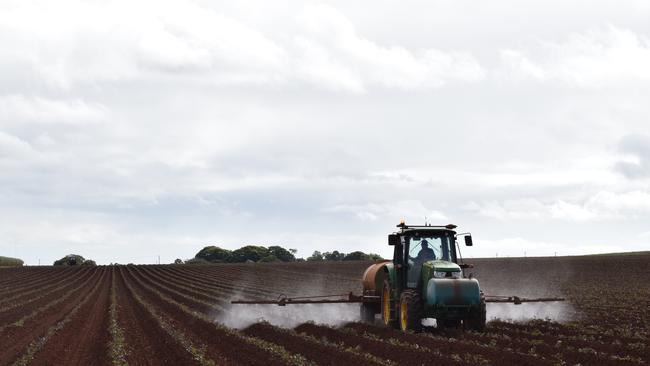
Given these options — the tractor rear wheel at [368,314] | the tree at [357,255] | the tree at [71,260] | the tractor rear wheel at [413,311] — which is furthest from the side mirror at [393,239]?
the tree at [71,260]

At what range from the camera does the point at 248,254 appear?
404 ft

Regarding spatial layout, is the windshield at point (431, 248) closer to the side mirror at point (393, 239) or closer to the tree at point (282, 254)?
the side mirror at point (393, 239)

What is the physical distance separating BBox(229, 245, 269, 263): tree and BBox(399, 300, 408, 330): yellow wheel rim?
344 feet

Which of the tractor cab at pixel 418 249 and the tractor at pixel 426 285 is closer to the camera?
the tractor at pixel 426 285

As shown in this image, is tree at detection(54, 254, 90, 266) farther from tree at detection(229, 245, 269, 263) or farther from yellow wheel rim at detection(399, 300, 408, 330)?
yellow wheel rim at detection(399, 300, 408, 330)

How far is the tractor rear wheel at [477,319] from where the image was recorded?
17.1m

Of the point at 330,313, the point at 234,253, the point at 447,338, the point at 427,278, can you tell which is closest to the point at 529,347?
the point at 447,338

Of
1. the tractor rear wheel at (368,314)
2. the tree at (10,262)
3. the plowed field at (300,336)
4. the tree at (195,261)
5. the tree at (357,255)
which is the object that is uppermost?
the tree at (357,255)

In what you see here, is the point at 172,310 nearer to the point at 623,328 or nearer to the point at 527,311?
the point at 527,311

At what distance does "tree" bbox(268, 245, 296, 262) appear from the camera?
410 feet

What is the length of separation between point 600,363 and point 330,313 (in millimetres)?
11504

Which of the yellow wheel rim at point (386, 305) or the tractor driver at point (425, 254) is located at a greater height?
the tractor driver at point (425, 254)

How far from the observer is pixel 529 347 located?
48.8 feet

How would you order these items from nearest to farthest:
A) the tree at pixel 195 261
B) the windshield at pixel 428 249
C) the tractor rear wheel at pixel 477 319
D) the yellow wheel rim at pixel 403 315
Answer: the tractor rear wheel at pixel 477 319 < the yellow wheel rim at pixel 403 315 < the windshield at pixel 428 249 < the tree at pixel 195 261
